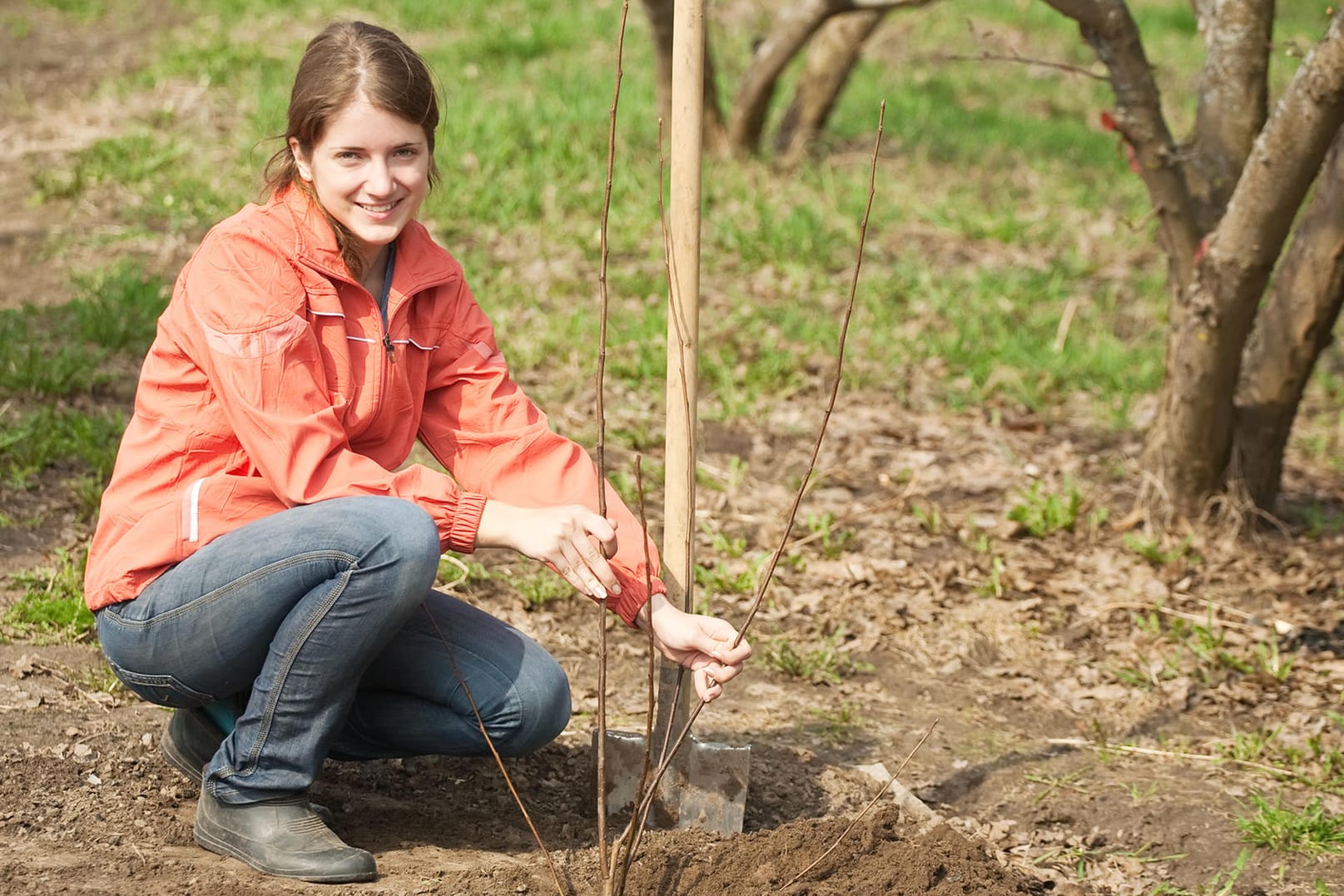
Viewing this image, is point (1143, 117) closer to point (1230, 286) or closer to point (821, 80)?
point (1230, 286)

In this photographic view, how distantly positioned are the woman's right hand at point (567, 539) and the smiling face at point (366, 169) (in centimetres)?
56

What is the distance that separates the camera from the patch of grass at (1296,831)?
2957 mm

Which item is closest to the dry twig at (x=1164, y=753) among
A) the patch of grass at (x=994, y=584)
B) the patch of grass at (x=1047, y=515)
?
the patch of grass at (x=994, y=584)

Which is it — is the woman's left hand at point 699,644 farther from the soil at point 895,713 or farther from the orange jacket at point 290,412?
the soil at point 895,713

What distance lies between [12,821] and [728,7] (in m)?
9.20

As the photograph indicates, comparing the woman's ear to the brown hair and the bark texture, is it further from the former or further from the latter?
the bark texture

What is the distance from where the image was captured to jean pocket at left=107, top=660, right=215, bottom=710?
245 cm

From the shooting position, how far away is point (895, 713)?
3.54 m

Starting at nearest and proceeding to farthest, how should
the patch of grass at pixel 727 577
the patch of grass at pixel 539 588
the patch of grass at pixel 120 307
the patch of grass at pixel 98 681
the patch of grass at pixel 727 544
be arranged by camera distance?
the patch of grass at pixel 98 681
the patch of grass at pixel 539 588
the patch of grass at pixel 727 577
the patch of grass at pixel 727 544
the patch of grass at pixel 120 307

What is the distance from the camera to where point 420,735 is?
270 centimetres

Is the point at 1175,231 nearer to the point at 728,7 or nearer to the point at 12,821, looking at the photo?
the point at 12,821

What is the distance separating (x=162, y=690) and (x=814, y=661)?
179 cm

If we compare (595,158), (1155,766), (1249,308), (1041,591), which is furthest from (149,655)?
(595,158)

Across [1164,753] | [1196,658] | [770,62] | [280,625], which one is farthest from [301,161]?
[770,62]
